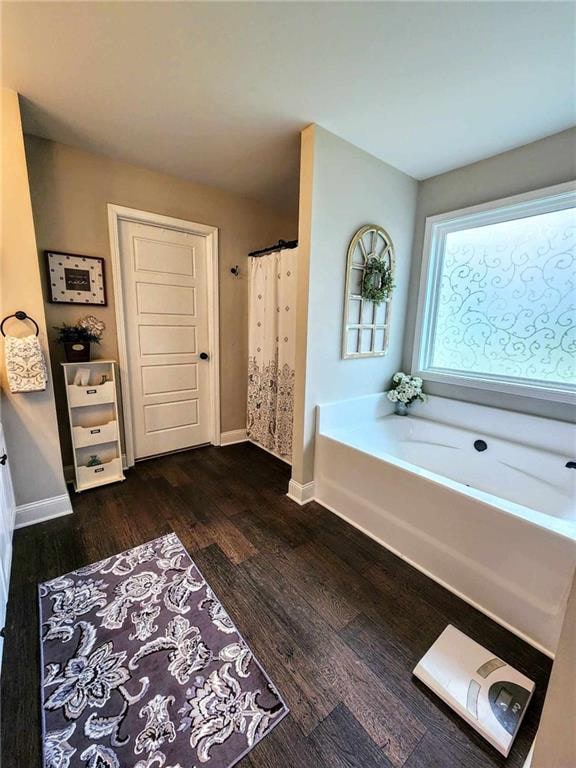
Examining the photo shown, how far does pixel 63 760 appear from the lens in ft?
3.13

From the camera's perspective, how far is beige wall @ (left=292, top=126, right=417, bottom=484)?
6.56 feet

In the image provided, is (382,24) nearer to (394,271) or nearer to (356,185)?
(356,185)

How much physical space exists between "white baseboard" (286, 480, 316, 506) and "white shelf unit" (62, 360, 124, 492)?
139 cm

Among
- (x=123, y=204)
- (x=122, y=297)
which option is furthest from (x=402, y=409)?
Answer: (x=123, y=204)

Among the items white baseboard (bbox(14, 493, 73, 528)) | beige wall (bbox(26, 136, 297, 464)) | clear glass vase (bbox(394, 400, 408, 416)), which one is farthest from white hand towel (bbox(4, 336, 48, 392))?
clear glass vase (bbox(394, 400, 408, 416))

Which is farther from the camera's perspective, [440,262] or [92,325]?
[440,262]

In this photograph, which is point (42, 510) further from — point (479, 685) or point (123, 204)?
point (479, 685)

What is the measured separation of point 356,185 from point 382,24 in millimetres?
953

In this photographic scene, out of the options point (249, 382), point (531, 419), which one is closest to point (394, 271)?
point (531, 419)

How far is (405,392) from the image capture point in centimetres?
273

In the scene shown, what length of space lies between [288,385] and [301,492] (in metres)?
0.93

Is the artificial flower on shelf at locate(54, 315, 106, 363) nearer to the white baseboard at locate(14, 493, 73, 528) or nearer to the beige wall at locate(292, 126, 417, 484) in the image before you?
the white baseboard at locate(14, 493, 73, 528)

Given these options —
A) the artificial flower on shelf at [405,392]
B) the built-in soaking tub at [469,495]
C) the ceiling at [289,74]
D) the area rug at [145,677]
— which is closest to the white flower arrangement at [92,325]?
the ceiling at [289,74]

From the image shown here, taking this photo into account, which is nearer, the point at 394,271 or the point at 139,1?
the point at 139,1
